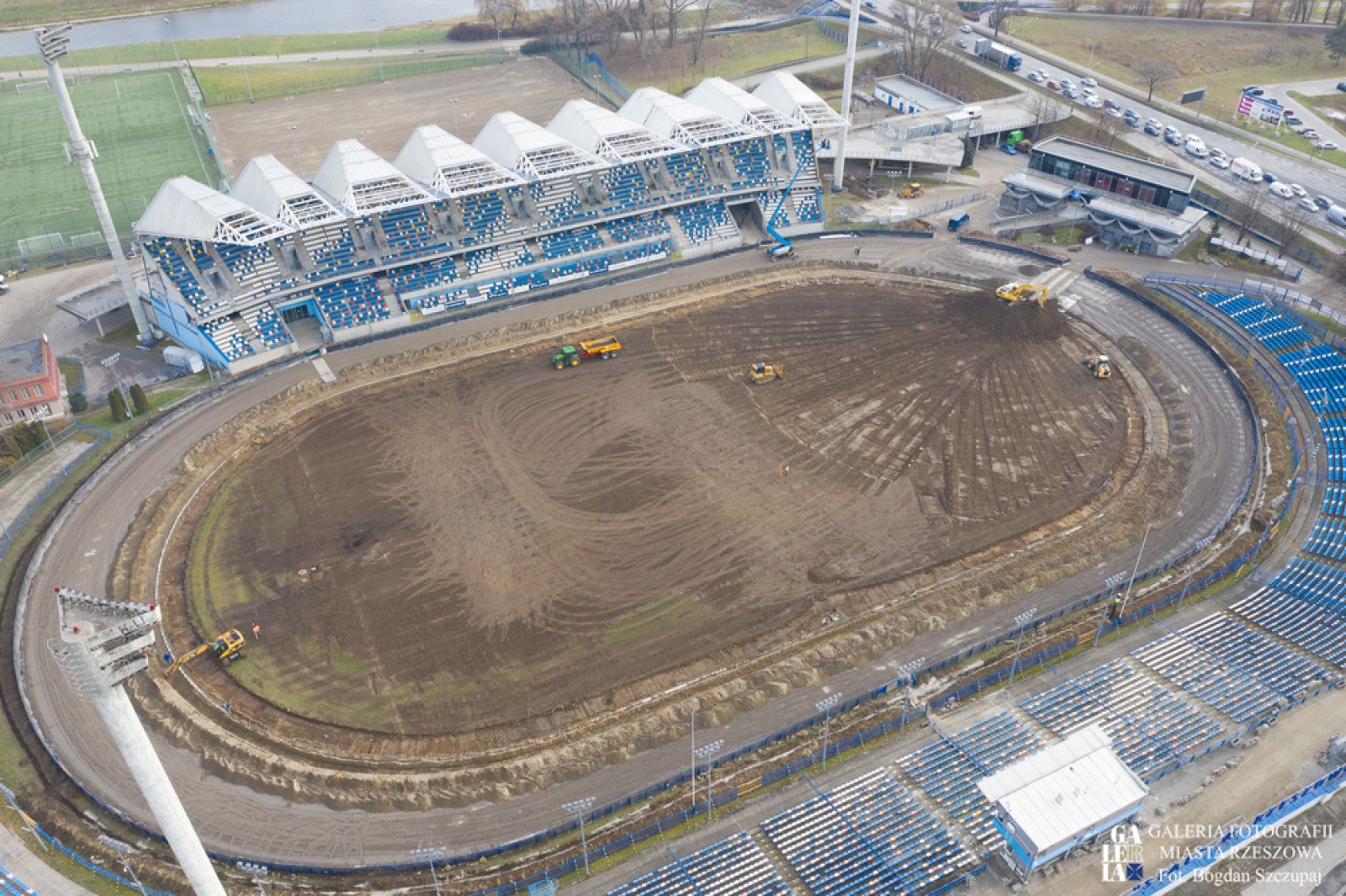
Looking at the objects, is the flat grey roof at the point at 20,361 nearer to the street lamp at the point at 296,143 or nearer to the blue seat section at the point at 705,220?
the street lamp at the point at 296,143

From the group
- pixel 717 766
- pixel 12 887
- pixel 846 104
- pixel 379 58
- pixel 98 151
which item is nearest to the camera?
pixel 12 887

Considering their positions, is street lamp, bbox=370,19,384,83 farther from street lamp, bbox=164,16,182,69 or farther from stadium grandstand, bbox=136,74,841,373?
stadium grandstand, bbox=136,74,841,373

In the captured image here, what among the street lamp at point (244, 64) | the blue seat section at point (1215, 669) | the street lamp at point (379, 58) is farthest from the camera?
the street lamp at point (379, 58)

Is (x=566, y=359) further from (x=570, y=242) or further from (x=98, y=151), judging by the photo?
(x=98, y=151)

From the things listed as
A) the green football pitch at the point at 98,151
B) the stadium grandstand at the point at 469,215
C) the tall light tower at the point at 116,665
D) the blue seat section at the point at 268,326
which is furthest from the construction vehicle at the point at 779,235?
the tall light tower at the point at 116,665

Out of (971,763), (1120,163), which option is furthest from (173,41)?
(971,763)

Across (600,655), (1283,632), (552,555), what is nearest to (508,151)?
(552,555)
